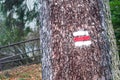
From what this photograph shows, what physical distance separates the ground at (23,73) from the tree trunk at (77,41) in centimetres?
772

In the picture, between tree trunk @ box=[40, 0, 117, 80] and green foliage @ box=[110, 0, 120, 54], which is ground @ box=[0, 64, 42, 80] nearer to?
green foliage @ box=[110, 0, 120, 54]

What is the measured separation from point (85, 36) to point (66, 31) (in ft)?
0.58

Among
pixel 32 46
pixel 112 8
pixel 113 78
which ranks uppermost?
pixel 112 8

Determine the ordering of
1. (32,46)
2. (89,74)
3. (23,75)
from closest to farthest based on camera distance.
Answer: (89,74) → (23,75) → (32,46)

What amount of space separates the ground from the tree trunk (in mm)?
7723

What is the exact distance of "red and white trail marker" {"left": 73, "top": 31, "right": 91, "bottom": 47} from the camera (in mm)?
3059

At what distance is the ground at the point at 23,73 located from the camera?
35.9ft

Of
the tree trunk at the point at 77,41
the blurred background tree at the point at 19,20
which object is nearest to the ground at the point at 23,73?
the blurred background tree at the point at 19,20

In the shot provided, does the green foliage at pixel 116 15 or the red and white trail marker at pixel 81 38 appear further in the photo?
the green foliage at pixel 116 15

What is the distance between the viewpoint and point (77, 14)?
10.1 ft

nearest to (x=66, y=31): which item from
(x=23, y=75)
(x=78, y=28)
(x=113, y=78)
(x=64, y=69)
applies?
(x=78, y=28)

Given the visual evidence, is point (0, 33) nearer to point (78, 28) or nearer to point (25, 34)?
point (25, 34)

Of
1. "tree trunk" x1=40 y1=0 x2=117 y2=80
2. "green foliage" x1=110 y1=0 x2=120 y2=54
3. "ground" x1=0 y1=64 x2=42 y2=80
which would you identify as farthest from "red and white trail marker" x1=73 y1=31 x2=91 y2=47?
"ground" x1=0 y1=64 x2=42 y2=80

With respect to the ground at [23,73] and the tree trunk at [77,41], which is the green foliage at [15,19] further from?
the tree trunk at [77,41]
